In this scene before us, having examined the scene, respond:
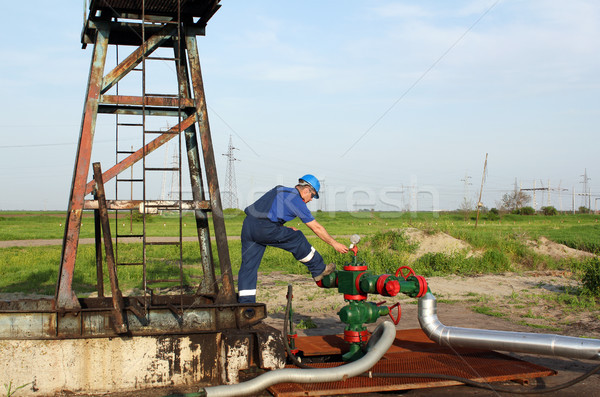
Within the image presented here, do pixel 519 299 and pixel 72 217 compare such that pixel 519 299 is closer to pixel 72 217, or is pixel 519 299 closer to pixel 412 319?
pixel 412 319

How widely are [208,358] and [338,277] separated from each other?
155cm

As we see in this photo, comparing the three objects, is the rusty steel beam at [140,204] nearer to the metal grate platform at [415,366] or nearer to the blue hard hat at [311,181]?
the blue hard hat at [311,181]

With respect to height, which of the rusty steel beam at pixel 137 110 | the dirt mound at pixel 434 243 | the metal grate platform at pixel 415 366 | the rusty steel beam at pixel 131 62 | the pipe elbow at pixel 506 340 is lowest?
the metal grate platform at pixel 415 366

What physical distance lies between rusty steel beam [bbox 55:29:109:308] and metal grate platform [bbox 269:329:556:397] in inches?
94.3

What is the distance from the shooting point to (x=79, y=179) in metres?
6.12

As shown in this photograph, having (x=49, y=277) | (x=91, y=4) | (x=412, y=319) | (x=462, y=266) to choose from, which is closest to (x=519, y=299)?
(x=412, y=319)

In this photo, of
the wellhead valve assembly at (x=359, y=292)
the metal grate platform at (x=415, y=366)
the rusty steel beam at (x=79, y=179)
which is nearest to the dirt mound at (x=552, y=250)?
the metal grate platform at (x=415, y=366)

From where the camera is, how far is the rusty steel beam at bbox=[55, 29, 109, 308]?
5861 mm

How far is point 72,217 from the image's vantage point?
19.7ft

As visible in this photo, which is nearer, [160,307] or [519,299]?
[160,307]

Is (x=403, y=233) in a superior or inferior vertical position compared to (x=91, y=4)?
inferior

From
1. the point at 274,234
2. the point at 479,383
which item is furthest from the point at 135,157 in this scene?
the point at 479,383

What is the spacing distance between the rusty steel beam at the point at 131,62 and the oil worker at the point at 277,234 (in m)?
2.05

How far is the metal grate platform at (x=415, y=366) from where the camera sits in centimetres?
511
